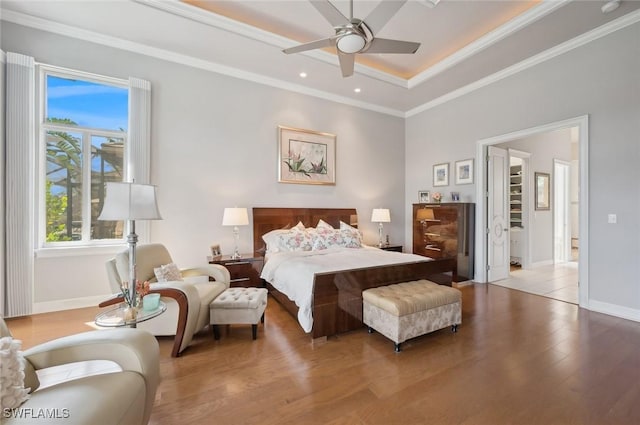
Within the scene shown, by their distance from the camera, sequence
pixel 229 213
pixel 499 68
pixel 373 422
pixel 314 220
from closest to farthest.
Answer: pixel 373 422
pixel 229 213
pixel 499 68
pixel 314 220

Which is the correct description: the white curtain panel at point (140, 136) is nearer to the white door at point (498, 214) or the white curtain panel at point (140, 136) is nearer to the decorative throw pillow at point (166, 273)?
the decorative throw pillow at point (166, 273)

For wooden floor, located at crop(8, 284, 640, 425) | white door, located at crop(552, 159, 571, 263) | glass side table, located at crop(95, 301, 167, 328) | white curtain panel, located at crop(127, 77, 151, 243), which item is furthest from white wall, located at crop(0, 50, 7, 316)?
white door, located at crop(552, 159, 571, 263)

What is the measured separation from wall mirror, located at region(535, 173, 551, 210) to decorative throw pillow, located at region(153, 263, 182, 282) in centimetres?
738

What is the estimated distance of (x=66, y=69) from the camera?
3.40m

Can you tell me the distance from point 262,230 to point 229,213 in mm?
710

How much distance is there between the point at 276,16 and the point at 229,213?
268 centimetres

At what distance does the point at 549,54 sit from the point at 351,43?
10.9 feet

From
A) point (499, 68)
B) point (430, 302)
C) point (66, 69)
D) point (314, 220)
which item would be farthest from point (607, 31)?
point (66, 69)

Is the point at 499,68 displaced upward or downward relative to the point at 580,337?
upward

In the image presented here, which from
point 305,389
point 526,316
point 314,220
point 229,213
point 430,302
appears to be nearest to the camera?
point 305,389

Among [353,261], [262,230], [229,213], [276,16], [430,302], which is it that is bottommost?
[430,302]

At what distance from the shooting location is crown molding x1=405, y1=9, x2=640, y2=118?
3.18 m

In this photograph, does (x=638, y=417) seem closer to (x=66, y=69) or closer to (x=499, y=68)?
(x=499, y=68)

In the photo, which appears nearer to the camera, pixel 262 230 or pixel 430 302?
pixel 430 302
